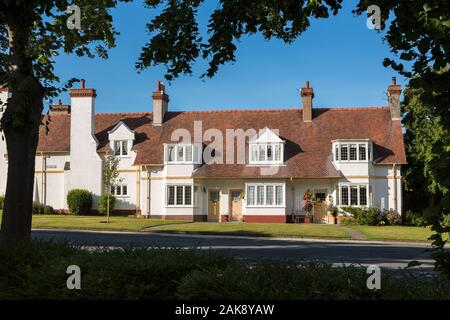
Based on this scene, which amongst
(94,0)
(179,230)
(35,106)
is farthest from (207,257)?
(179,230)

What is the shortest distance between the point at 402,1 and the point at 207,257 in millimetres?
4180

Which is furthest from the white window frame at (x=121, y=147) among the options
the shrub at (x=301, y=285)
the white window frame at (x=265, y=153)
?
the shrub at (x=301, y=285)

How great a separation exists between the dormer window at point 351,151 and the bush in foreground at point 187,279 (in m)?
31.4

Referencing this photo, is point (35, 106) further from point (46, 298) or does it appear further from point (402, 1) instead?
point (402, 1)

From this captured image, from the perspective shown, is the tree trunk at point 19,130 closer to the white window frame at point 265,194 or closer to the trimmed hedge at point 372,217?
the white window frame at point 265,194

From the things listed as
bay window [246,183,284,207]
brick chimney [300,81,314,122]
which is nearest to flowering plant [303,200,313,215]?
bay window [246,183,284,207]

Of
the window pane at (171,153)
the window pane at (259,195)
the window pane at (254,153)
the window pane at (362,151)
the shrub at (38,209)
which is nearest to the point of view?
the window pane at (362,151)

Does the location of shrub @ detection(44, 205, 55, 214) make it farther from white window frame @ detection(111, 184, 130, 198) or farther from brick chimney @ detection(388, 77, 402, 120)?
brick chimney @ detection(388, 77, 402, 120)

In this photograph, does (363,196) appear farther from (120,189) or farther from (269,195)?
(120,189)

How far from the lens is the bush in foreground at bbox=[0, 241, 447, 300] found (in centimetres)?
551

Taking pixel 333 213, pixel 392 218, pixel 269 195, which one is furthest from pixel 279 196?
pixel 392 218

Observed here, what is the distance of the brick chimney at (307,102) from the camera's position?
40.7 metres

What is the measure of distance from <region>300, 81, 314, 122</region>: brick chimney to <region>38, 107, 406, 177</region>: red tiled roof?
1.61 feet

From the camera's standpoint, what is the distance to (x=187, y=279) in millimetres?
6105
